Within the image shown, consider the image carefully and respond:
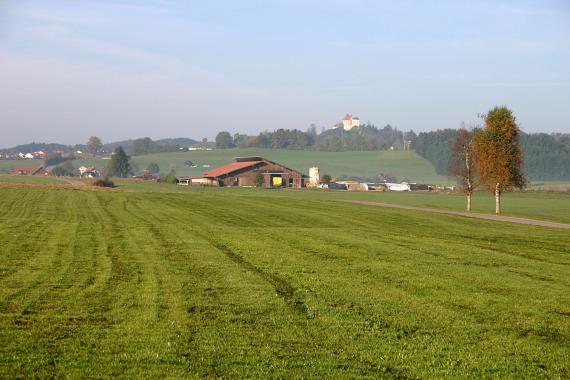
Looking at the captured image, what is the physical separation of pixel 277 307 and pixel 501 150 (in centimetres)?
5147

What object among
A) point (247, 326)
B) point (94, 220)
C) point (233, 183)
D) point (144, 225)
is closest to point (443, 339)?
point (247, 326)

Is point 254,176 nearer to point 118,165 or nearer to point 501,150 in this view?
point 118,165

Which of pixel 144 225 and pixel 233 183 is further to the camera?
pixel 233 183

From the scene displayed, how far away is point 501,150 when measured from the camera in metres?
63.2

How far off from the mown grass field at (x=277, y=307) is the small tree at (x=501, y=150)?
106ft

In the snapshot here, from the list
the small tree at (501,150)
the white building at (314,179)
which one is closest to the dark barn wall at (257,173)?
the white building at (314,179)

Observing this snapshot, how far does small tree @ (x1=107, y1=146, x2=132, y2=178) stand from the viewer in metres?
188

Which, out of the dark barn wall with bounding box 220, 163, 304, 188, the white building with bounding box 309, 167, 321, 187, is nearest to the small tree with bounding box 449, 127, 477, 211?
the dark barn wall with bounding box 220, 163, 304, 188

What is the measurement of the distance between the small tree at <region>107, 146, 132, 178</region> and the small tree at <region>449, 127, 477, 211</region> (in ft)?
422

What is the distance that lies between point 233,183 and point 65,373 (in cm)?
13327

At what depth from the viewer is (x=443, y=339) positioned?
12719 millimetres

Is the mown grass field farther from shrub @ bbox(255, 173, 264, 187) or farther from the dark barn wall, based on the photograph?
the dark barn wall

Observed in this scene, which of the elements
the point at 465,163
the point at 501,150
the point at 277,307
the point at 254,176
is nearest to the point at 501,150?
the point at 501,150

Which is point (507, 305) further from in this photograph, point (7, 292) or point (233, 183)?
point (233, 183)
